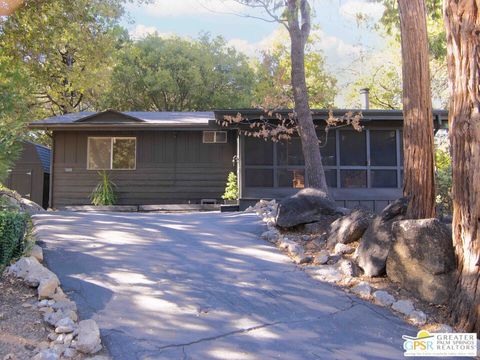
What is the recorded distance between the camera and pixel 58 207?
13680 mm

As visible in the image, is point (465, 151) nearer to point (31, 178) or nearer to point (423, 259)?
point (423, 259)

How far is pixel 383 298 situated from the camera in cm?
461

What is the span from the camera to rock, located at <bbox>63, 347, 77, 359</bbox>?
10.5ft

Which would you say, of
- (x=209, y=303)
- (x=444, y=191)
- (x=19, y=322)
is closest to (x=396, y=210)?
(x=209, y=303)

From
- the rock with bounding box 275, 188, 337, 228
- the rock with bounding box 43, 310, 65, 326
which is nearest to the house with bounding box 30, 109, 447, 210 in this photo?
the rock with bounding box 275, 188, 337, 228

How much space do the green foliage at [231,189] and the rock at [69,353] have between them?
9422 millimetres

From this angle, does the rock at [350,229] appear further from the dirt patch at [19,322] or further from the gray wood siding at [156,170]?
the gray wood siding at [156,170]

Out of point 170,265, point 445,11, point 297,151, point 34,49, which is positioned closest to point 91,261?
point 170,265

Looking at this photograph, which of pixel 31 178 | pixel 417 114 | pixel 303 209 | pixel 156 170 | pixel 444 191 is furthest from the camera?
pixel 31 178

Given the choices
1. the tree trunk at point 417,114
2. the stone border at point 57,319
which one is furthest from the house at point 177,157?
the stone border at point 57,319

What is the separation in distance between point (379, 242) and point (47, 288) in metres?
3.86

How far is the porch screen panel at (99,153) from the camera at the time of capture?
13711 mm

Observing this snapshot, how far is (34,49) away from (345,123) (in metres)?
8.53

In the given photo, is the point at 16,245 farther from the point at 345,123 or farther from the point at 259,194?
the point at 345,123
